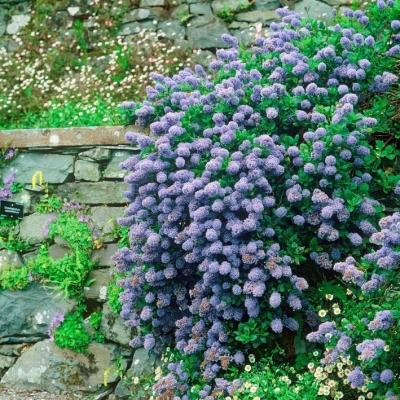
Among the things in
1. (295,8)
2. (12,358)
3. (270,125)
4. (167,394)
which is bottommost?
(12,358)

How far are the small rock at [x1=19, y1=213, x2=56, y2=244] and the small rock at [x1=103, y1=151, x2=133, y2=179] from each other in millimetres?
563

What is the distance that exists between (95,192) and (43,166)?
19.1 inches

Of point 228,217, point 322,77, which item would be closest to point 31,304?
point 228,217

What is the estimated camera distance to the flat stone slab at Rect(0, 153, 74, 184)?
209 inches

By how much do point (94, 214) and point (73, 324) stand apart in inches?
32.3

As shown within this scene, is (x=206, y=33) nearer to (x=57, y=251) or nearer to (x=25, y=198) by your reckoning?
(x=25, y=198)

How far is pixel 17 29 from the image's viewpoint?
7.39 m

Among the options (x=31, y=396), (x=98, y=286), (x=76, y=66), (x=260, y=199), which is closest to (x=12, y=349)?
(x=31, y=396)

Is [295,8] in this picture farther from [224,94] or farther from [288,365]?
[288,365]

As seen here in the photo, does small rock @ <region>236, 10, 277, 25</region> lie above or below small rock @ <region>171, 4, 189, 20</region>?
above

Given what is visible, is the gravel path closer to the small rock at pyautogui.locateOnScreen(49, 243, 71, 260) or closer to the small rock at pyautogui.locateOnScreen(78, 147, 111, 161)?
the small rock at pyautogui.locateOnScreen(49, 243, 71, 260)

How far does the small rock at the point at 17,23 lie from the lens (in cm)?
738

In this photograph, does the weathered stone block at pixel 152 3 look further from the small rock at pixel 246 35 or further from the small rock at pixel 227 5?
the small rock at pixel 246 35

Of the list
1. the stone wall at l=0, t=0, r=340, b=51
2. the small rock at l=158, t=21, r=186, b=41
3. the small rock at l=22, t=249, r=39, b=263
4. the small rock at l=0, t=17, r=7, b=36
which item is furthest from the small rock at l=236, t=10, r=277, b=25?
the small rock at l=22, t=249, r=39, b=263
